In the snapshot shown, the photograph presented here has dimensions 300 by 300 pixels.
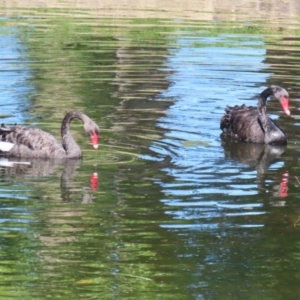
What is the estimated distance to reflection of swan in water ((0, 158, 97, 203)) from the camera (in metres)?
11.2

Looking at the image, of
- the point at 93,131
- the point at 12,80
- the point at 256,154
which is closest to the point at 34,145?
the point at 93,131

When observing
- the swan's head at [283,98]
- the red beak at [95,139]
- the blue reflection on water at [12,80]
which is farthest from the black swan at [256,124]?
the blue reflection on water at [12,80]

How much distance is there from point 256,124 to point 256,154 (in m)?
0.91

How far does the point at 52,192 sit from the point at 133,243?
2.04 meters

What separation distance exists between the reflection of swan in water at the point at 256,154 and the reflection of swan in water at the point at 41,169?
1.96 meters

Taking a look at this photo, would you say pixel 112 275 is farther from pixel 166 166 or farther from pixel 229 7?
pixel 229 7

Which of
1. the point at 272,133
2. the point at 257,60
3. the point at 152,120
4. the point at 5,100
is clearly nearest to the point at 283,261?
the point at 272,133

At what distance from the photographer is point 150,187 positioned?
429 inches

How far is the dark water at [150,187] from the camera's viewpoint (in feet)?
26.1

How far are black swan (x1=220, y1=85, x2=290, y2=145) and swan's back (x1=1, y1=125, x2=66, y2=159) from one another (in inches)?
106

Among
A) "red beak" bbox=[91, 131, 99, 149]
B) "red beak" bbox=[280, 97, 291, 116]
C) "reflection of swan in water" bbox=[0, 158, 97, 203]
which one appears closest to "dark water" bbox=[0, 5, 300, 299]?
"reflection of swan in water" bbox=[0, 158, 97, 203]

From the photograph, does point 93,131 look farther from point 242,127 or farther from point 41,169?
point 242,127

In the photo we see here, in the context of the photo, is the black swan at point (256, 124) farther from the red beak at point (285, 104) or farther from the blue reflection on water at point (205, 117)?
the blue reflection on water at point (205, 117)

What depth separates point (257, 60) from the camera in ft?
71.0
